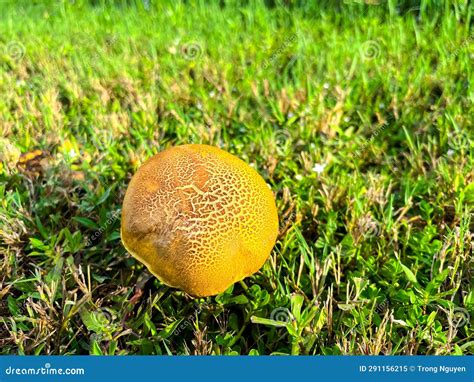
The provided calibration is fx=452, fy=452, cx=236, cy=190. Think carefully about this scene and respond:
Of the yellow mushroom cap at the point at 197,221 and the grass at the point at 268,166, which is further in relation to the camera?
the grass at the point at 268,166

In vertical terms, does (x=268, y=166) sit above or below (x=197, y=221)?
below

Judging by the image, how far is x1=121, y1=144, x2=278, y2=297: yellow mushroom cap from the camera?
6.21ft

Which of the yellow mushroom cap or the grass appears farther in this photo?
the grass

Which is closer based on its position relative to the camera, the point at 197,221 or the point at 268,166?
the point at 197,221

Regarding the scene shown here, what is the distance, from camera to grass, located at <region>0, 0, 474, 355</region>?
216 centimetres

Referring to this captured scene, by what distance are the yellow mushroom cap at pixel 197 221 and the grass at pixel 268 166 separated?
29 cm

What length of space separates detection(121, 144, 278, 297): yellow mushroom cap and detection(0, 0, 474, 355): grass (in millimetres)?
294

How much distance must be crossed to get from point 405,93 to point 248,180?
201 cm

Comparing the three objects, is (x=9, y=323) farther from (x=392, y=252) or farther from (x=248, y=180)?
(x=392, y=252)

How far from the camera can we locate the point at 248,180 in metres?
2.10

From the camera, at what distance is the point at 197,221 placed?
1.93m

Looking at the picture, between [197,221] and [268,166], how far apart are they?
45.5 inches

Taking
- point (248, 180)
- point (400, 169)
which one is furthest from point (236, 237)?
point (400, 169)

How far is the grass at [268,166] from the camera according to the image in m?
2.16
